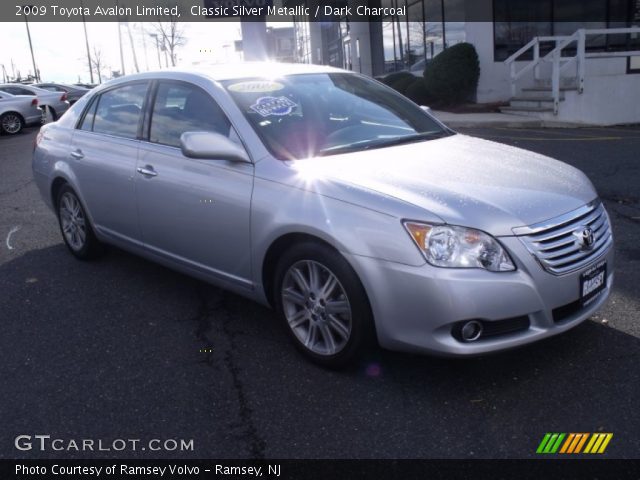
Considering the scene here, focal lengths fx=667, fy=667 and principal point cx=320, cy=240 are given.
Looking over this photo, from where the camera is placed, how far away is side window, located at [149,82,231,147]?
423 centimetres

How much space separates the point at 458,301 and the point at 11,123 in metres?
20.1

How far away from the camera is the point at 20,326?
14.7 feet

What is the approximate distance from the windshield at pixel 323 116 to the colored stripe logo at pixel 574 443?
196 centimetres

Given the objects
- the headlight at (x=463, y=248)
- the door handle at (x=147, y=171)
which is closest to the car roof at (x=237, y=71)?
the door handle at (x=147, y=171)

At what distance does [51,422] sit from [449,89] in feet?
50.3

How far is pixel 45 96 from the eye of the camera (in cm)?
2325

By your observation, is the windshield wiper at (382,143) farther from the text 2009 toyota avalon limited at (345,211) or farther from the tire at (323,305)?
the tire at (323,305)

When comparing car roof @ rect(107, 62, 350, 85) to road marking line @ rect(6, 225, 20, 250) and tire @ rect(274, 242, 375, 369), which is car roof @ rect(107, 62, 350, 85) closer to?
tire @ rect(274, 242, 375, 369)

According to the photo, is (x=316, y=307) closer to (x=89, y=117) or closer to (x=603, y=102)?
(x=89, y=117)

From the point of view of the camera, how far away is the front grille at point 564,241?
3.15 meters

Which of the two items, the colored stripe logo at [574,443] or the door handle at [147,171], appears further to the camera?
the door handle at [147,171]

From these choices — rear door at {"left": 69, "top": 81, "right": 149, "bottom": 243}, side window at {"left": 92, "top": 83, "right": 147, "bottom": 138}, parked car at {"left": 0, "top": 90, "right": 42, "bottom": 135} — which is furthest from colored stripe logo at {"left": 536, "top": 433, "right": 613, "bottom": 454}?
parked car at {"left": 0, "top": 90, "right": 42, "bottom": 135}

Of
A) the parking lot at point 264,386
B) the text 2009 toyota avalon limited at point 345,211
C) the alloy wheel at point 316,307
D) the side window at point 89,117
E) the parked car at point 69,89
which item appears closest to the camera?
the parking lot at point 264,386

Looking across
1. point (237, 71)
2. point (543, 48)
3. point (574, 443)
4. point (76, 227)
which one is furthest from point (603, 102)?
point (574, 443)
